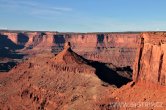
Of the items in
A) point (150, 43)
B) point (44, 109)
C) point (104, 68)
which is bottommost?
point (44, 109)

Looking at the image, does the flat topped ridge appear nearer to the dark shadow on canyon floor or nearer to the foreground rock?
the foreground rock

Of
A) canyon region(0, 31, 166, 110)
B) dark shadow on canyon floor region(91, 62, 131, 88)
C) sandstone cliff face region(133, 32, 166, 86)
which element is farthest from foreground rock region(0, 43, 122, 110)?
sandstone cliff face region(133, 32, 166, 86)

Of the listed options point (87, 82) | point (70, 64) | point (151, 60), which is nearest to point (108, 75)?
point (70, 64)

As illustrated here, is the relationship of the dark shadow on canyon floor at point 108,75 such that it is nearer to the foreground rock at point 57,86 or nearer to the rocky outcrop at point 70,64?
the foreground rock at point 57,86

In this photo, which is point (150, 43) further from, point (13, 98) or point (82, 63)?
point (13, 98)

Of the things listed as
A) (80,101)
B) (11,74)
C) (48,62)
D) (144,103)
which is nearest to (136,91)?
(144,103)

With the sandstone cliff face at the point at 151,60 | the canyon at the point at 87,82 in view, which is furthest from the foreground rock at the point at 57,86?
the sandstone cliff face at the point at 151,60

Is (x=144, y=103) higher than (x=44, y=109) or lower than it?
higher
